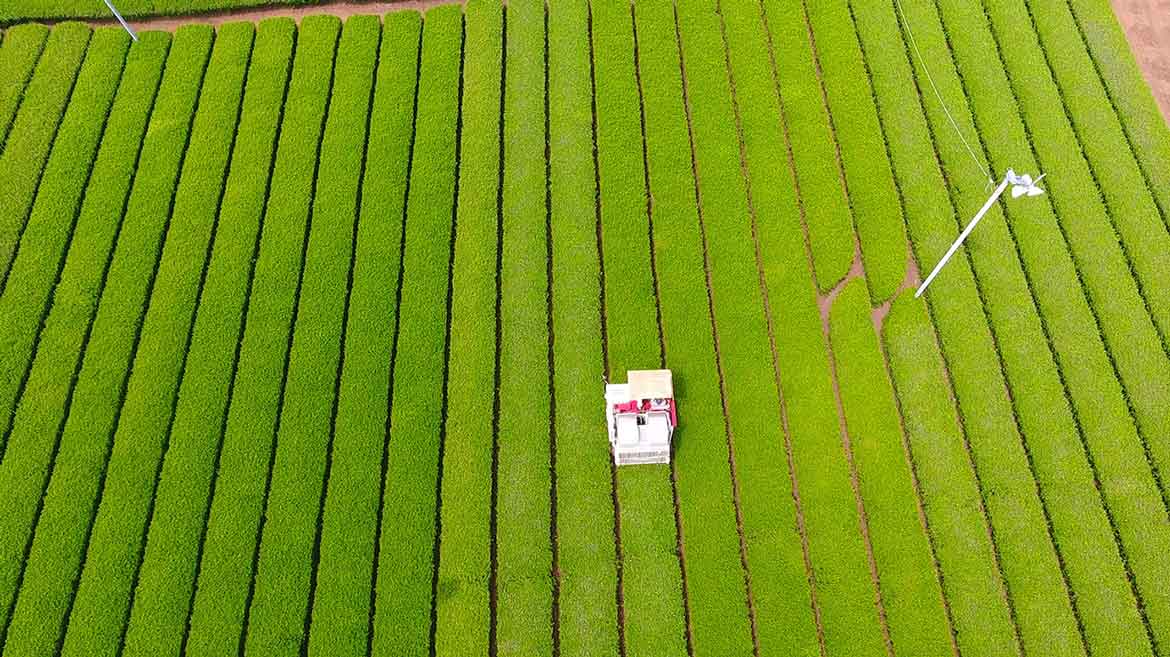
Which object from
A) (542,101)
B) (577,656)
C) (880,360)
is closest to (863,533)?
(880,360)

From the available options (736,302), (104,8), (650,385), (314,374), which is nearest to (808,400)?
(736,302)

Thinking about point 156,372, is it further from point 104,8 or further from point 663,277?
point 104,8

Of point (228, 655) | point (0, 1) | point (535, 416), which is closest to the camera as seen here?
point (228, 655)

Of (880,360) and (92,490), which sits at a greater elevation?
(880,360)

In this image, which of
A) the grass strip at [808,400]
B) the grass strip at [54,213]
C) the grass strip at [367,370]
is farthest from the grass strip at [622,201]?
the grass strip at [54,213]

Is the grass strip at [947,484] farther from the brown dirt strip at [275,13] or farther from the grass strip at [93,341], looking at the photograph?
the grass strip at [93,341]

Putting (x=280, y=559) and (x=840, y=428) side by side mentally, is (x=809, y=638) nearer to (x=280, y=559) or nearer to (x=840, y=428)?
(x=840, y=428)

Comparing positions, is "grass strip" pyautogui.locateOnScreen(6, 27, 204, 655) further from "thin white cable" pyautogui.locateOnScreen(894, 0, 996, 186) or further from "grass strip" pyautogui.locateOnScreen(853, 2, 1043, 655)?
"thin white cable" pyautogui.locateOnScreen(894, 0, 996, 186)
